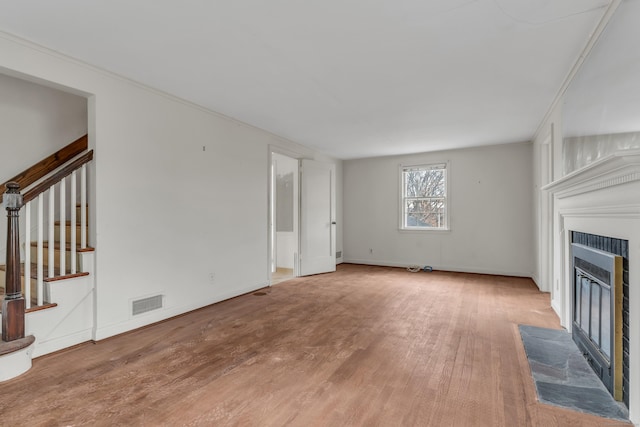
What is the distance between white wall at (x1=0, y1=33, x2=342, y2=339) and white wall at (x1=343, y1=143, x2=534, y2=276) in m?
3.05

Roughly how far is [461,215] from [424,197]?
2.58 ft

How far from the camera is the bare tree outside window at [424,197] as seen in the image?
620cm

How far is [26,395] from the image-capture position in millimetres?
1912

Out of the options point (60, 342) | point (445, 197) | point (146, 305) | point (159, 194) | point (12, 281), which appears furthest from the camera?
point (445, 197)

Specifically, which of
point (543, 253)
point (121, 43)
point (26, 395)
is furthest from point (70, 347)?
point (543, 253)

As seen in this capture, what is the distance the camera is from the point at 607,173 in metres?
1.75

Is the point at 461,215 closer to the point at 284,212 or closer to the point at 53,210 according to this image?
the point at 284,212

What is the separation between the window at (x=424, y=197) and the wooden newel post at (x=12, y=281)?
227 inches

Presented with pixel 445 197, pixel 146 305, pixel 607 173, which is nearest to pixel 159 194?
pixel 146 305

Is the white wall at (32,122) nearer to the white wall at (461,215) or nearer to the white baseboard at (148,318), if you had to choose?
the white baseboard at (148,318)

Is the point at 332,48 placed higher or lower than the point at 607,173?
higher

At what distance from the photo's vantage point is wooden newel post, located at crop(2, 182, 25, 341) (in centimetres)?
217

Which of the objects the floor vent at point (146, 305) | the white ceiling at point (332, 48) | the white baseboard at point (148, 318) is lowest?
the white baseboard at point (148, 318)


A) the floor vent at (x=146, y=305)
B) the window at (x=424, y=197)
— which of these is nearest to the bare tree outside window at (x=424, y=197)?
the window at (x=424, y=197)
